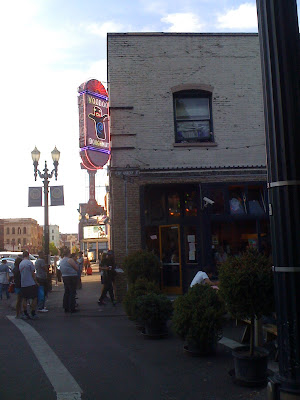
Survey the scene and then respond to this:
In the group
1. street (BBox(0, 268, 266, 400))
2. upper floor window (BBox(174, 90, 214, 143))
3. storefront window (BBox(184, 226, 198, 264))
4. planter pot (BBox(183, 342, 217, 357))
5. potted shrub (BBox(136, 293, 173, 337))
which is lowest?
street (BBox(0, 268, 266, 400))

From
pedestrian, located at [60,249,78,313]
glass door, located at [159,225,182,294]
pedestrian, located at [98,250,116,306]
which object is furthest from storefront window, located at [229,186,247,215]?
pedestrian, located at [60,249,78,313]

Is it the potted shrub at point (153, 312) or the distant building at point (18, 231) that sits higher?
the distant building at point (18, 231)

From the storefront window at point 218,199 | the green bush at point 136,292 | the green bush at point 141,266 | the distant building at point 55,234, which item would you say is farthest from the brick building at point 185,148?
the distant building at point 55,234

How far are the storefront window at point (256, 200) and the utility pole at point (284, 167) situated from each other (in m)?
10.7

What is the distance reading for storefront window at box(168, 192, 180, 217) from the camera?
15500 millimetres

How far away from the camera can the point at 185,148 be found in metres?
15.0

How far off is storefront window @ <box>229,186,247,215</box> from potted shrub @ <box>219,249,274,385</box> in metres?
8.94

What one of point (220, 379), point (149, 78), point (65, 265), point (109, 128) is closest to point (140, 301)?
point (220, 379)

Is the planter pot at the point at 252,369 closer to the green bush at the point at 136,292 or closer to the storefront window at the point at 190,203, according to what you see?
the green bush at the point at 136,292

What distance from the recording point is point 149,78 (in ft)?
49.9

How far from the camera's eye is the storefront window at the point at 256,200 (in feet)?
48.8

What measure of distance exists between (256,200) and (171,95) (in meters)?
4.53

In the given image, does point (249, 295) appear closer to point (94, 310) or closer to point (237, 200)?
point (94, 310)

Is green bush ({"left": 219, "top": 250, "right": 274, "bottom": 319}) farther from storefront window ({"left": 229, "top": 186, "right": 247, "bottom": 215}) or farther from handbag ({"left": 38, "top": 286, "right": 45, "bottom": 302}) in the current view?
storefront window ({"left": 229, "top": 186, "right": 247, "bottom": 215})
